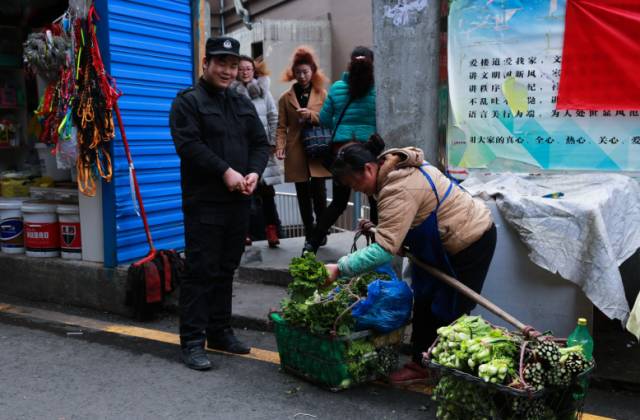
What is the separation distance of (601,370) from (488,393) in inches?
57.1

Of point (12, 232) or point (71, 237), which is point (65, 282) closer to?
point (71, 237)

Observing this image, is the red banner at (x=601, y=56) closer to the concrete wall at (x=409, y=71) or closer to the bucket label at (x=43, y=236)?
the concrete wall at (x=409, y=71)

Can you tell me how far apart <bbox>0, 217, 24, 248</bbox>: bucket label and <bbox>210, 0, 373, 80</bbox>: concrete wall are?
10028 millimetres

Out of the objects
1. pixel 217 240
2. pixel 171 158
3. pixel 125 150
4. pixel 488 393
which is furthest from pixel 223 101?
pixel 488 393

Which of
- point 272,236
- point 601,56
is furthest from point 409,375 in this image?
point 272,236

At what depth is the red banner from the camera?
436 centimetres

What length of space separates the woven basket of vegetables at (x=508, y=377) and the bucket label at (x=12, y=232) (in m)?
4.71

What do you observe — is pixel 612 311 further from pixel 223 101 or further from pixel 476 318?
pixel 223 101

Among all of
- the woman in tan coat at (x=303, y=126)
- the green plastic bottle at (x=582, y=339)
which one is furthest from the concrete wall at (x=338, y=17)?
the green plastic bottle at (x=582, y=339)

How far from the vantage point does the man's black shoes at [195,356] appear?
4.28 m

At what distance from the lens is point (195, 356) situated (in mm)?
4324

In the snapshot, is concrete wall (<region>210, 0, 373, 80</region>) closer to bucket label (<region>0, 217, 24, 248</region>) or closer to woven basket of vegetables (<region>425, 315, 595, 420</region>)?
bucket label (<region>0, 217, 24, 248</region>)

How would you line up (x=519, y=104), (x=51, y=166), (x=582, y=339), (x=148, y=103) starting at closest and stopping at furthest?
(x=582, y=339)
(x=519, y=104)
(x=148, y=103)
(x=51, y=166)

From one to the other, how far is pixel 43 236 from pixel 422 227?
3.95m
